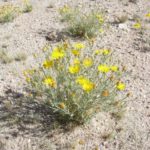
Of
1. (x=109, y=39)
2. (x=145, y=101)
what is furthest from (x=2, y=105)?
(x=109, y=39)

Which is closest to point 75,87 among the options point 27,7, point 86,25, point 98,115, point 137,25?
point 98,115

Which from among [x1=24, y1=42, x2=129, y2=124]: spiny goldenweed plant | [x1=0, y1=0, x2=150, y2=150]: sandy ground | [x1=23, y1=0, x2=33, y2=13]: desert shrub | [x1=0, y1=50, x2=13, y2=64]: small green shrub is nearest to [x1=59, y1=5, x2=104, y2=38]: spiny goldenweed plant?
[x1=0, y1=0, x2=150, y2=150]: sandy ground

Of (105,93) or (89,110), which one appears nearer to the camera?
(105,93)

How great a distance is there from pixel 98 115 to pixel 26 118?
2.89 feet

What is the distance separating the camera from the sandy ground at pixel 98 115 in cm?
360

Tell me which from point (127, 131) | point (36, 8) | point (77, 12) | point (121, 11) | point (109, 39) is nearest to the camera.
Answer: point (127, 131)

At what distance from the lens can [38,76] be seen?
3.55m

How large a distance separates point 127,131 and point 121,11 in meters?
3.19

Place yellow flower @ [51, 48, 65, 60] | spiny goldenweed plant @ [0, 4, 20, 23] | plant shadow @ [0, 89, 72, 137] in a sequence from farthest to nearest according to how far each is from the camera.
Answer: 1. spiny goldenweed plant @ [0, 4, 20, 23]
2. plant shadow @ [0, 89, 72, 137]
3. yellow flower @ [51, 48, 65, 60]

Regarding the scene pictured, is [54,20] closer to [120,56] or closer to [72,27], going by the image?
[72,27]

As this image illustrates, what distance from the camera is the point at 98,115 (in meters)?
3.88

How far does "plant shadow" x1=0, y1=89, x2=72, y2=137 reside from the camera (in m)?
3.72

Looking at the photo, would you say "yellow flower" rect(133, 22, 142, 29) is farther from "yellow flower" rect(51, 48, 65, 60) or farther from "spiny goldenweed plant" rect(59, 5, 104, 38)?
"yellow flower" rect(51, 48, 65, 60)

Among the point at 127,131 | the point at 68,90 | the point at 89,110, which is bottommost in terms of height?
the point at 127,131
